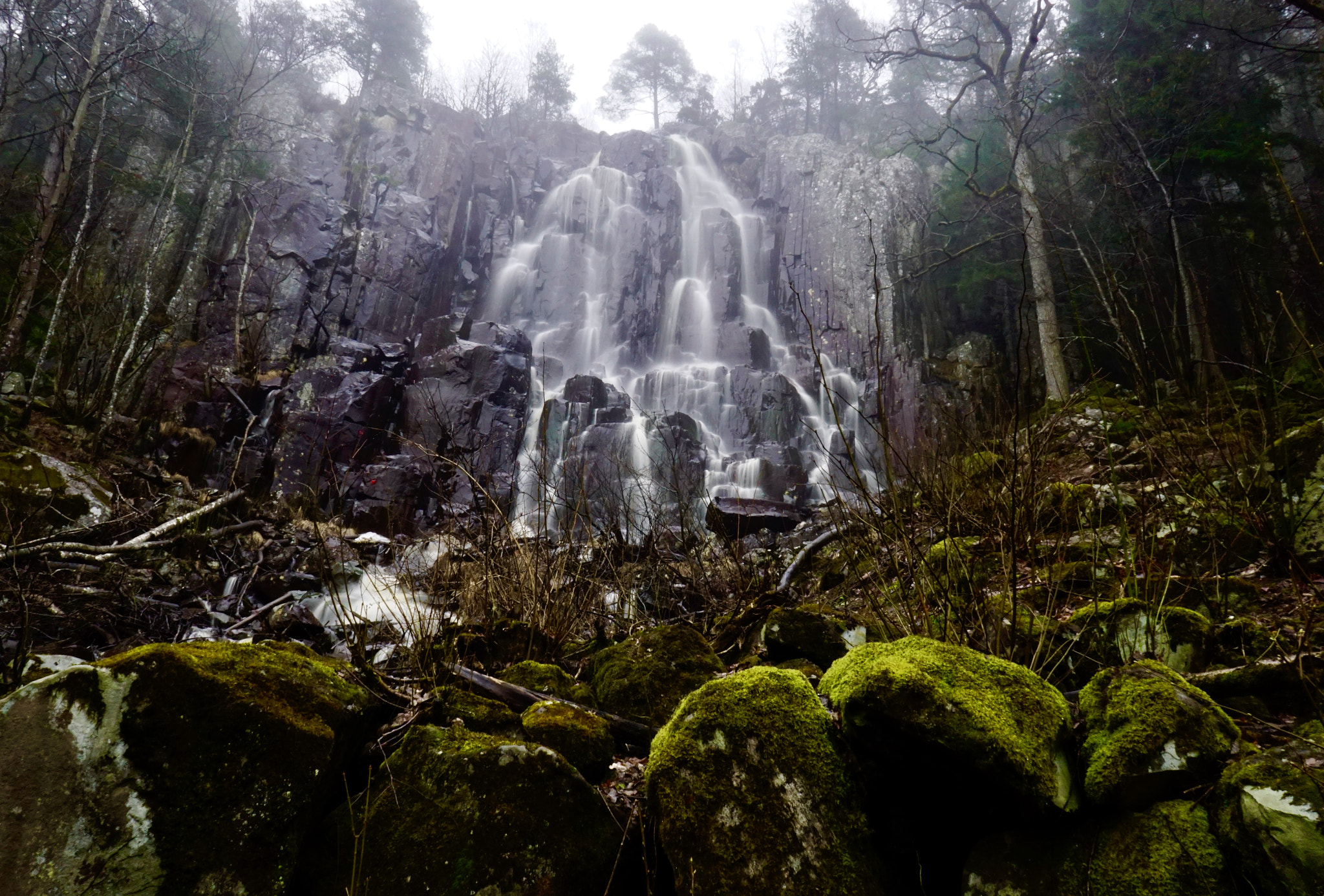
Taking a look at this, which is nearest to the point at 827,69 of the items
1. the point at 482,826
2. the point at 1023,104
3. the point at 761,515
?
the point at 1023,104

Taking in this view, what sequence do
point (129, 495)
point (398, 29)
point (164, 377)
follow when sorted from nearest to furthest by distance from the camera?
point (129, 495), point (164, 377), point (398, 29)

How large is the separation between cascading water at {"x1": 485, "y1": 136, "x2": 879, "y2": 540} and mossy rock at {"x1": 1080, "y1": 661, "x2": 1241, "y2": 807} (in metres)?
8.42

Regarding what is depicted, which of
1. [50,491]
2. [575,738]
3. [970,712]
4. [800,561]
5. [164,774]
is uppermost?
[50,491]

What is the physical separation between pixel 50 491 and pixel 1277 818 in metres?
7.79

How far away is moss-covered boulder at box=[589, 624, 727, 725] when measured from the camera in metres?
2.69

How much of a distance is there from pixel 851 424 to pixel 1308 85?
12433 millimetres

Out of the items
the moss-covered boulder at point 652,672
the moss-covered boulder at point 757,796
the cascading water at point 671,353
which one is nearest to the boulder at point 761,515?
the cascading water at point 671,353

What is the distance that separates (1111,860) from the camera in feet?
4.66

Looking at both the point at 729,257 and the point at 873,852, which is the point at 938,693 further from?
the point at 729,257

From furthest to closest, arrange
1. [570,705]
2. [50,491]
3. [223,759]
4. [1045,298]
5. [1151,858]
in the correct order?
[1045,298], [50,491], [570,705], [223,759], [1151,858]

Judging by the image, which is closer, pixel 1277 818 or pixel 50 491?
pixel 1277 818

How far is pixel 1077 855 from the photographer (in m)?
1.47

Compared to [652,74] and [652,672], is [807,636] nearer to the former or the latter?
[652,672]

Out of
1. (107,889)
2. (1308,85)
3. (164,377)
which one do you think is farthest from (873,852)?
(1308,85)
